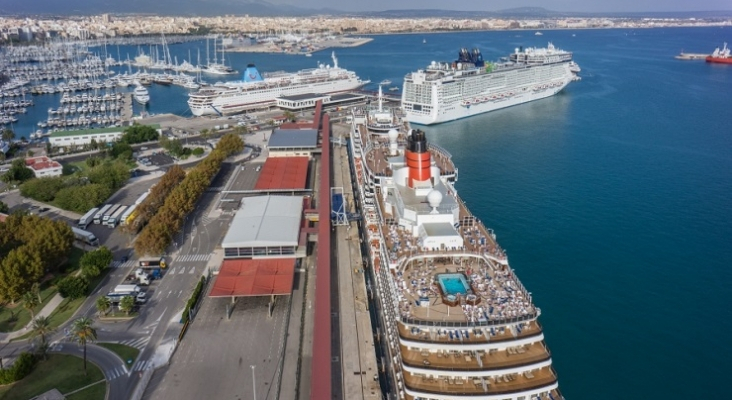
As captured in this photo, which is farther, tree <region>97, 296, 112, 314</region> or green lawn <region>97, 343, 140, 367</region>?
tree <region>97, 296, 112, 314</region>

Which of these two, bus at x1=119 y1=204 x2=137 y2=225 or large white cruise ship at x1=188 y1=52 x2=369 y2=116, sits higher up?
large white cruise ship at x1=188 y1=52 x2=369 y2=116

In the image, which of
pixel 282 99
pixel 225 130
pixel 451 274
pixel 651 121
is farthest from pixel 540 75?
pixel 451 274

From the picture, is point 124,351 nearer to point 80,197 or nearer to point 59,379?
point 59,379

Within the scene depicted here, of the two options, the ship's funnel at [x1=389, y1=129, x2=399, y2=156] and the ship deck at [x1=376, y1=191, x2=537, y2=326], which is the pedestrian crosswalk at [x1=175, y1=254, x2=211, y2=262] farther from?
the ship's funnel at [x1=389, y1=129, x2=399, y2=156]

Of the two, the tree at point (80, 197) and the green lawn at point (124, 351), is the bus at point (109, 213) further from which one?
the green lawn at point (124, 351)

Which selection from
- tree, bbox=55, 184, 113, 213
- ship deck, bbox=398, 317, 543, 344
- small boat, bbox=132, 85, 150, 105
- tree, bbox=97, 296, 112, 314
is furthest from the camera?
small boat, bbox=132, 85, 150, 105

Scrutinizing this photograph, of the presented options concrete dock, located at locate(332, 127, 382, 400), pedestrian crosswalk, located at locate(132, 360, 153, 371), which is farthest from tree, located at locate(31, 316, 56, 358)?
concrete dock, located at locate(332, 127, 382, 400)
